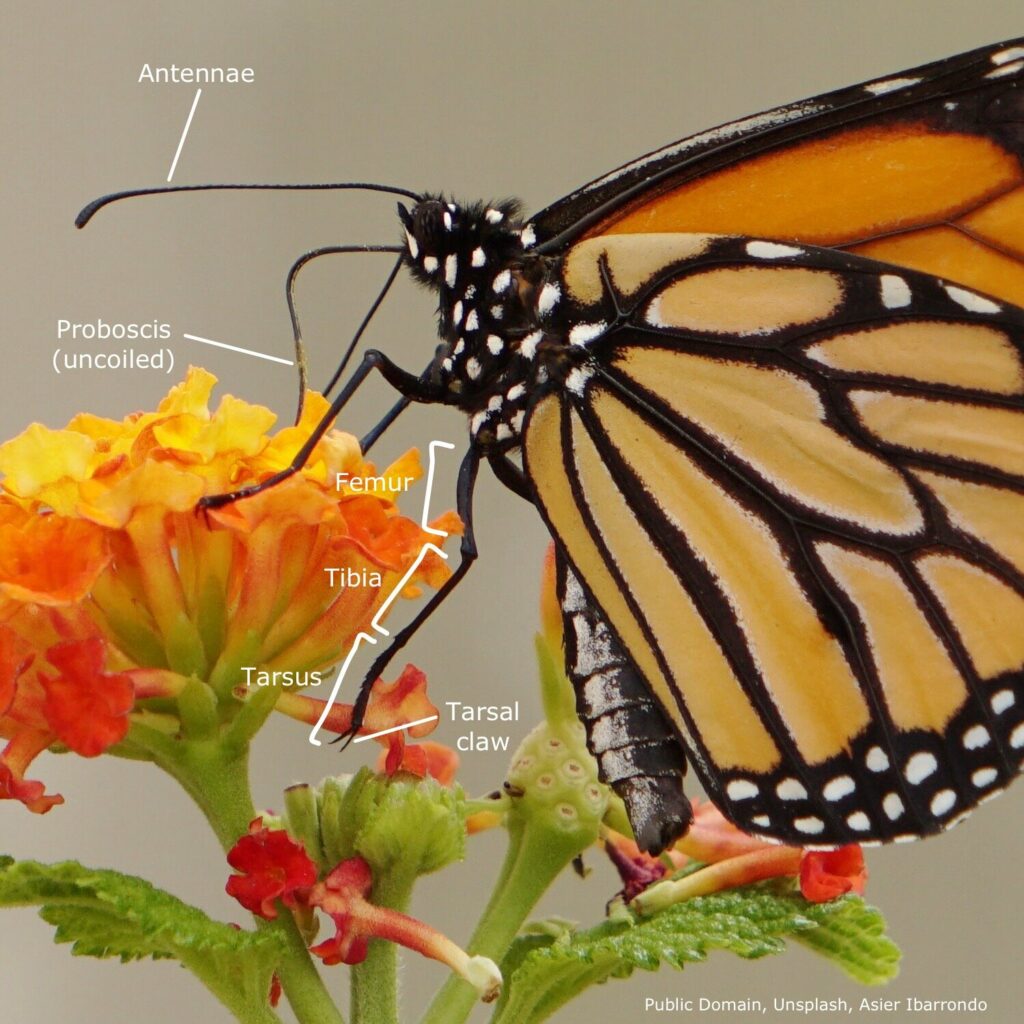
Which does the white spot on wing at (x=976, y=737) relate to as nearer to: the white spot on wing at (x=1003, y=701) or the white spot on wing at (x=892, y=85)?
the white spot on wing at (x=1003, y=701)

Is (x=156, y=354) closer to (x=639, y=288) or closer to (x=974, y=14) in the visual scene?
(x=639, y=288)

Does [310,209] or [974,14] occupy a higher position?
[974,14]

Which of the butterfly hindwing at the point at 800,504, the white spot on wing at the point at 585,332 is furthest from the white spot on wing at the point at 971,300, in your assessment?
the white spot on wing at the point at 585,332

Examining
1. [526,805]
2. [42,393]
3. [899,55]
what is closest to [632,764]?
[526,805]

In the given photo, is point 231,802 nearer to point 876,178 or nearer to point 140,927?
point 140,927

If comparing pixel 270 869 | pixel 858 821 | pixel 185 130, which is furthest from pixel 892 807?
pixel 185 130

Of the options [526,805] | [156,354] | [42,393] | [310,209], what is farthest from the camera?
[310,209]
